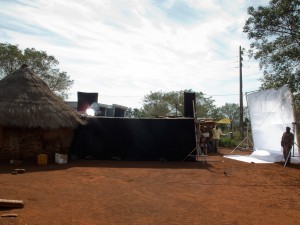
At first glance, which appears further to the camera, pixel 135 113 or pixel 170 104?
pixel 135 113

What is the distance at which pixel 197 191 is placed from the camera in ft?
28.2

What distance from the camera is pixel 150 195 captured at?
26.2ft

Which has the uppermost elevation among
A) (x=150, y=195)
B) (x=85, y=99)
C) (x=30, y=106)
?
(x=85, y=99)

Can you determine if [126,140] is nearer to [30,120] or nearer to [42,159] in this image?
[42,159]

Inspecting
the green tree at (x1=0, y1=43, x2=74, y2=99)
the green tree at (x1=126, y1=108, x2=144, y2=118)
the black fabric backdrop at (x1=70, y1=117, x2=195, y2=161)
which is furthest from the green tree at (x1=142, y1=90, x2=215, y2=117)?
the black fabric backdrop at (x1=70, y1=117, x2=195, y2=161)

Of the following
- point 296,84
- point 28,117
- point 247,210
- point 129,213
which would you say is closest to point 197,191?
point 247,210

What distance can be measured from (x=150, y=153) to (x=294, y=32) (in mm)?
7599

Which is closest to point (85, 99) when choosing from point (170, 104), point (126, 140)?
point (126, 140)

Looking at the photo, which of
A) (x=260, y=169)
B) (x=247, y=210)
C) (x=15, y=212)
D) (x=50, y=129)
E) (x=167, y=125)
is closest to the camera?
(x=15, y=212)

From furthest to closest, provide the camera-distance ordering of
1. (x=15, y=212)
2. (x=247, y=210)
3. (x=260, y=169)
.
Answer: (x=260, y=169), (x=247, y=210), (x=15, y=212)

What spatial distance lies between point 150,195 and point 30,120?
22.8ft

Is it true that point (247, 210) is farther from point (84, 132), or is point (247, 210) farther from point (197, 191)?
point (84, 132)

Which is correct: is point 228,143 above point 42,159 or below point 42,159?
above

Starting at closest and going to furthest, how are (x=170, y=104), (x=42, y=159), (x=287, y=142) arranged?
(x=42, y=159) < (x=287, y=142) < (x=170, y=104)
